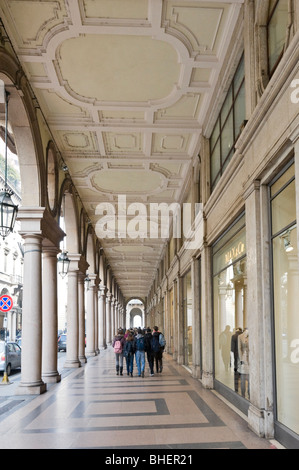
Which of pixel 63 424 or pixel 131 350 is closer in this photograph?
pixel 63 424

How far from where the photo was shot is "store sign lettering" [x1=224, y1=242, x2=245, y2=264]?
29.6 feet

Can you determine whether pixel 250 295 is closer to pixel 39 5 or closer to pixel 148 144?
pixel 39 5

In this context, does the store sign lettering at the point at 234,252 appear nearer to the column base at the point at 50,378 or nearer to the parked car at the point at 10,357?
the column base at the point at 50,378

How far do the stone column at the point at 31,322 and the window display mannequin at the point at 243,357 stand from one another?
4812 mm

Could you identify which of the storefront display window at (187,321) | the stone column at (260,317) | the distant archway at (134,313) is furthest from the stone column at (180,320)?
the distant archway at (134,313)

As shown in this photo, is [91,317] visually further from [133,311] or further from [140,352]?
[133,311]

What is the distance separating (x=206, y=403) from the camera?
376 inches

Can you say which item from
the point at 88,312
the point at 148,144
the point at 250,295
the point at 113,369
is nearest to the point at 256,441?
the point at 250,295

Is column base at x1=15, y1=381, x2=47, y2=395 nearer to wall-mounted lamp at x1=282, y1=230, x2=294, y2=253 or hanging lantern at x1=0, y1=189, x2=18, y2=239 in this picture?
hanging lantern at x1=0, y1=189, x2=18, y2=239

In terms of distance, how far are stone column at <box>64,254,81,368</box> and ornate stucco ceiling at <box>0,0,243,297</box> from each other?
12.8 feet

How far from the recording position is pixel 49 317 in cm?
1346

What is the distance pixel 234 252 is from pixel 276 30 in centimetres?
420

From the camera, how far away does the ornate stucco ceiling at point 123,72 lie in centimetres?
804

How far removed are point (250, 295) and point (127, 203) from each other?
1297 cm
